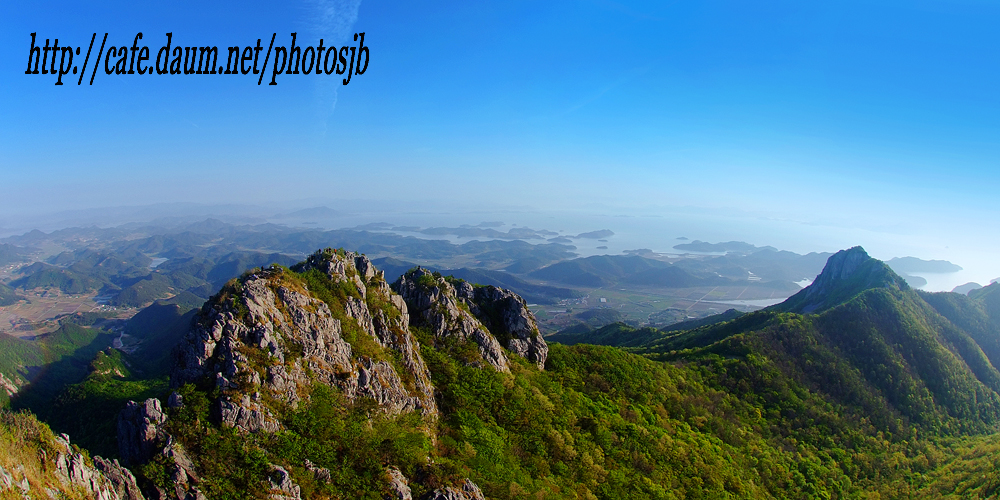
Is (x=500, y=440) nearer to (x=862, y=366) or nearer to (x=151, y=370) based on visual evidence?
(x=862, y=366)

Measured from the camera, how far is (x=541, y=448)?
33281 mm

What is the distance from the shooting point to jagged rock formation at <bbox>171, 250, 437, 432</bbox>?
79.2ft

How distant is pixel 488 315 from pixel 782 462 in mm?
37655

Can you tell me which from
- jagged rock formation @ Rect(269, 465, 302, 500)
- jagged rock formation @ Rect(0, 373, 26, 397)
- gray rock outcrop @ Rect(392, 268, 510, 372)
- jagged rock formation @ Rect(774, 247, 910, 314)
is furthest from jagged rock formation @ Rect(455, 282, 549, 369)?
jagged rock formation @ Rect(0, 373, 26, 397)

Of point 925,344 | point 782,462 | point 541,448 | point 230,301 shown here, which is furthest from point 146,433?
point 925,344

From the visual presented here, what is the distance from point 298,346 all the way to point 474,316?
22141 mm

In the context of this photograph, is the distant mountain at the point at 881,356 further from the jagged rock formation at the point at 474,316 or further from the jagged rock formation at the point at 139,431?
the jagged rock formation at the point at 139,431

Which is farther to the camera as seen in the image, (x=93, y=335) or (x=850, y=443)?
(x=93, y=335)

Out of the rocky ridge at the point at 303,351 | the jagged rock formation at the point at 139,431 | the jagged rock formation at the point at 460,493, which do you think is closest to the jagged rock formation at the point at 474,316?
the rocky ridge at the point at 303,351

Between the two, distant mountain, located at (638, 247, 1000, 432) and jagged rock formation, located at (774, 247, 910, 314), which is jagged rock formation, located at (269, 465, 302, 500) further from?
jagged rock formation, located at (774, 247, 910, 314)

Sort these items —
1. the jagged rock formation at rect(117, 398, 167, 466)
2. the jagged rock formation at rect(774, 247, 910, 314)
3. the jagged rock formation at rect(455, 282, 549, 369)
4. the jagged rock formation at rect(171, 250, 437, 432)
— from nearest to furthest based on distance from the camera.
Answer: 1. the jagged rock formation at rect(117, 398, 167, 466)
2. the jagged rock formation at rect(171, 250, 437, 432)
3. the jagged rock formation at rect(455, 282, 549, 369)
4. the jagged rock formation at rect(774, 247, 910, 314)

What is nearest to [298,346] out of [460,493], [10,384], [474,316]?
[460,493]

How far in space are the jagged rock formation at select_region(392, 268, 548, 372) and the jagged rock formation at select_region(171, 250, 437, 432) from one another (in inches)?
155

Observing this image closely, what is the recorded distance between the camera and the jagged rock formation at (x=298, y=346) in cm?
2412
